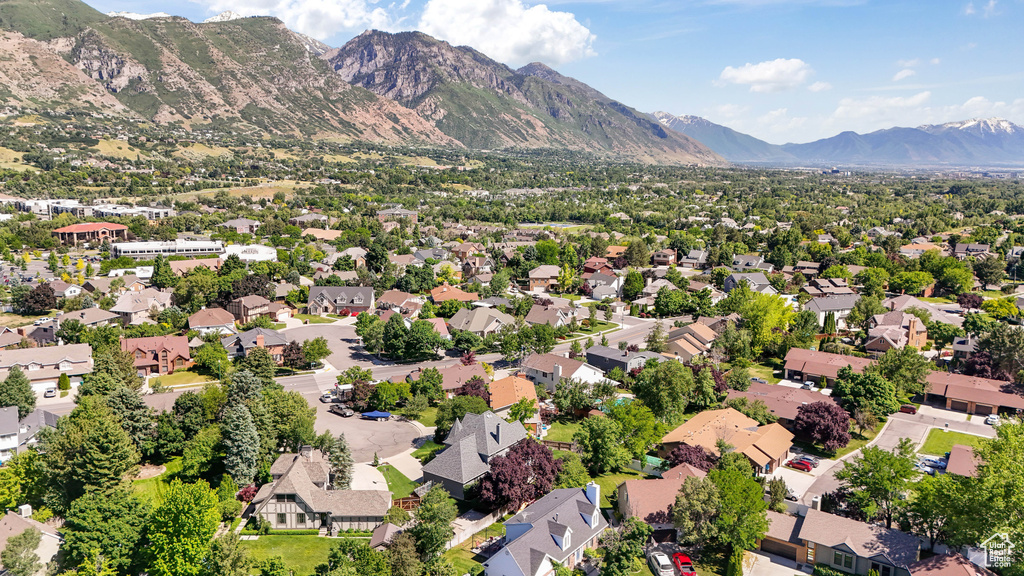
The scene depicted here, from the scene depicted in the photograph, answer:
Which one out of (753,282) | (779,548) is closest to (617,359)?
(779,548)

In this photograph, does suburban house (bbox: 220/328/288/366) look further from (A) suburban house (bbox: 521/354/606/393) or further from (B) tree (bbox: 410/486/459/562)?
(B) tree (bbox: 410/486/459/562)

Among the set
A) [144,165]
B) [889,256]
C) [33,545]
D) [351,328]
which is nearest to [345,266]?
[351,328]

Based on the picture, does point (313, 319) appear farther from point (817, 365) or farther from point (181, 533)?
point (817, 365)

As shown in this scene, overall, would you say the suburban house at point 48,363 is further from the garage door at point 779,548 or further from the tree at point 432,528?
the garage door at point 779,548

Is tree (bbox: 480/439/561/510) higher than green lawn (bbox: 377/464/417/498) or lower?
higher

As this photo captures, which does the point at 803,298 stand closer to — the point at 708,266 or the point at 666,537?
the point at 708,266

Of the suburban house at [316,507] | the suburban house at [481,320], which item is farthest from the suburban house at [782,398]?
the suburban house at [316,507]

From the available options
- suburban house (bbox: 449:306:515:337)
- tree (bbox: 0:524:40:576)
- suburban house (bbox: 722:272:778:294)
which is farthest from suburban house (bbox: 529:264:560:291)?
tree (bbox: 0:524:40:576)
